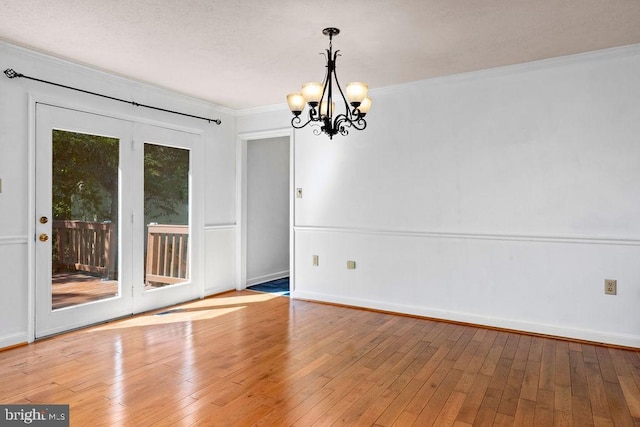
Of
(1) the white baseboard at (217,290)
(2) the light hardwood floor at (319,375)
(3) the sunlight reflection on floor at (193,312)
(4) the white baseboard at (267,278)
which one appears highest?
(4) the white baseboard at (267,278)

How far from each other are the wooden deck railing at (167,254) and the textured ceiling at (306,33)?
1696 millimetres

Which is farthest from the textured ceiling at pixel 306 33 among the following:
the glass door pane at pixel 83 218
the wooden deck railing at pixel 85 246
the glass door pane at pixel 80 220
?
the wooden deck railing at pixel 85 246

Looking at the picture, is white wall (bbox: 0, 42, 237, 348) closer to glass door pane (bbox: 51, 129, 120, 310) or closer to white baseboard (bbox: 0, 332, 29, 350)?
white baseboard (bbox: 0, 332, 29, 350)

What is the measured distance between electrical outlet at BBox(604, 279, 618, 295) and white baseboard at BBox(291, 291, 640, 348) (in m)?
0.35

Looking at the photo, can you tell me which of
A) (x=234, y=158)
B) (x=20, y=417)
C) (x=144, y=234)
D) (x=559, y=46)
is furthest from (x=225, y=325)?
(x=559, y=46)

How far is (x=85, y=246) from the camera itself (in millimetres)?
3787

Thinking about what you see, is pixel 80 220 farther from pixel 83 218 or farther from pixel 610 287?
pixel 610 287

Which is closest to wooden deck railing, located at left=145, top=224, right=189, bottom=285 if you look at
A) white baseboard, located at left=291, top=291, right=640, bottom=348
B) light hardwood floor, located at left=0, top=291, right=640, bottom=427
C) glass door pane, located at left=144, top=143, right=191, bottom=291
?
glass door pane, located at left=144, top=143, right=191, bottom=291

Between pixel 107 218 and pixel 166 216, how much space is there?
0.72m

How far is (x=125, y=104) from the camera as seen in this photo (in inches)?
163

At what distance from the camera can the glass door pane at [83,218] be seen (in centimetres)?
361

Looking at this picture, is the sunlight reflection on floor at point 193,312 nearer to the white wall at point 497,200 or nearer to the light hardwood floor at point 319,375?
the light hardwood floor at point 319,375

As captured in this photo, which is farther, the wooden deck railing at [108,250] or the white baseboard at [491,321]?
the wooden deck railing at [108,250]

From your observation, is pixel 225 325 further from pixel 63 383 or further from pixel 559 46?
pixel 559 46
